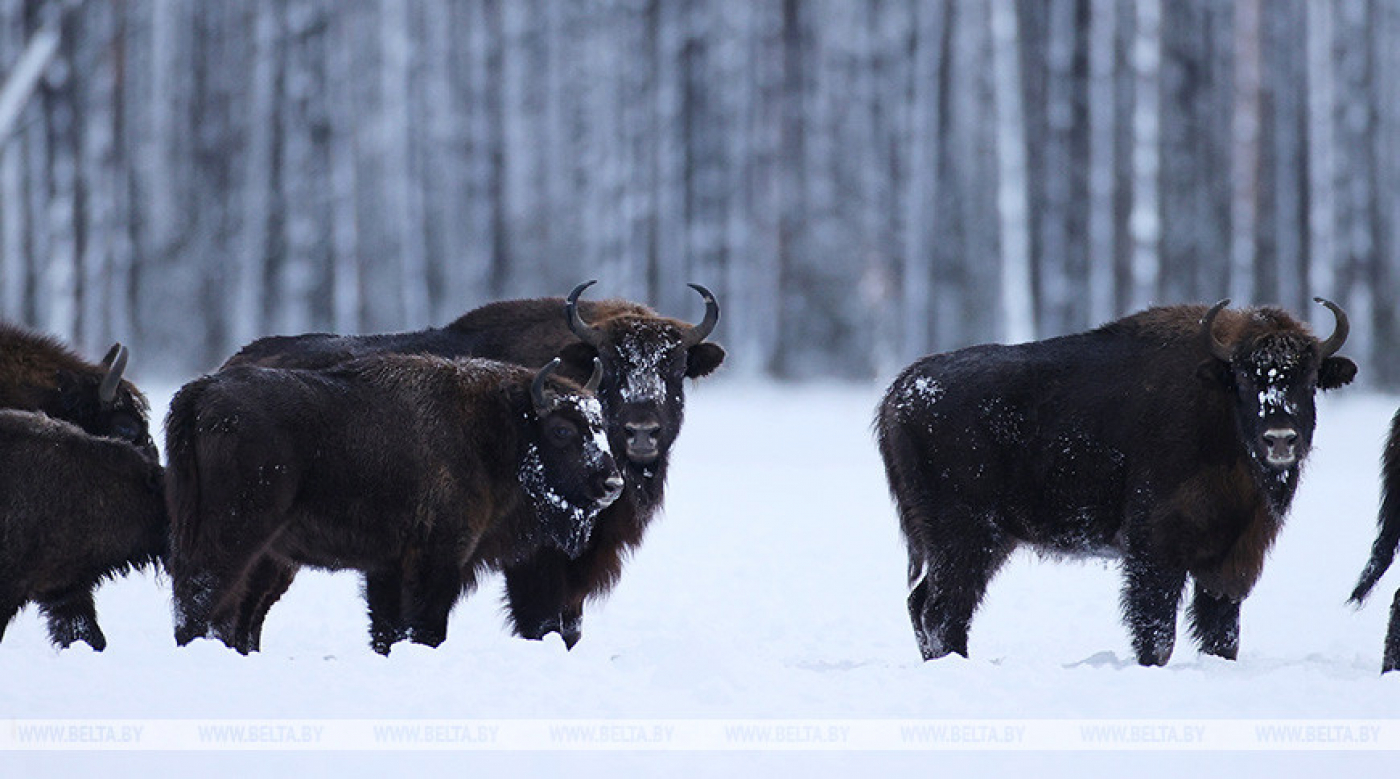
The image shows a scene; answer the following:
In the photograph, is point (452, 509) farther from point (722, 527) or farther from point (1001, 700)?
point (722, 527)

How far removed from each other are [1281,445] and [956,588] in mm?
1448

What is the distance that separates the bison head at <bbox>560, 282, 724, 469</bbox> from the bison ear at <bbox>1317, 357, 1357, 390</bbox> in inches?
106

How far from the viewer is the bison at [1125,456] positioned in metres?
7.61

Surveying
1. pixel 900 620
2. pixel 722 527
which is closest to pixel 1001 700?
pixel 900 620

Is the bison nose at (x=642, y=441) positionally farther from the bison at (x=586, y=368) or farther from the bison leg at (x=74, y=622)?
the bison leg at (x=74, y=622)

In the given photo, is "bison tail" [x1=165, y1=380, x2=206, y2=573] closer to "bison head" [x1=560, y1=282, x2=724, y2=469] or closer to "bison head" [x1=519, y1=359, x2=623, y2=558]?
"bison head" [x1=519, y1=359, x2=623, y2=558]

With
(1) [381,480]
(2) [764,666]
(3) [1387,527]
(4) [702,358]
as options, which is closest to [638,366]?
(4) [702,358]

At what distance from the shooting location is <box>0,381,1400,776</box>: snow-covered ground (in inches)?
211

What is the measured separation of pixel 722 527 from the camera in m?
12.0

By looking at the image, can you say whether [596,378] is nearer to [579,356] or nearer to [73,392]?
[579,356]

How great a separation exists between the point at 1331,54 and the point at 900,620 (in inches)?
425

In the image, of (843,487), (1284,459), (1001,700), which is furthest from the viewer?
(843,487)

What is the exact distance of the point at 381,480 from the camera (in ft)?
24.7

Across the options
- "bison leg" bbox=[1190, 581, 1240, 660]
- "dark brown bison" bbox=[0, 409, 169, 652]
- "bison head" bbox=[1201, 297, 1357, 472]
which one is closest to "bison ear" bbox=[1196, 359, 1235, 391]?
"bison head" bbox=[1201, 297, 1357, 472]
